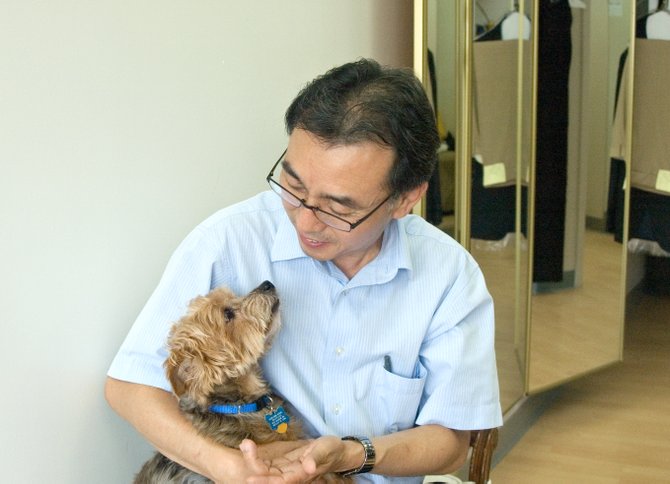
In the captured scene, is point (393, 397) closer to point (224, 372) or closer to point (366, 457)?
point (366, 457)

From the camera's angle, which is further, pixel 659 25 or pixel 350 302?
pixel 659 25

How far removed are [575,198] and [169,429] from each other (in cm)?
223

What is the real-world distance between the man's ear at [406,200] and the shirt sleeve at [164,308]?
1.10ft

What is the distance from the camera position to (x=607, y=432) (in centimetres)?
336

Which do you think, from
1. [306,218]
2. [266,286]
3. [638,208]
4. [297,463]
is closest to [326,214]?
[306,218]

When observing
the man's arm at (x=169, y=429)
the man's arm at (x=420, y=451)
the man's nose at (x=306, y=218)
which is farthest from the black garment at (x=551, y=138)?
the man's arm at (x=169, y=429)

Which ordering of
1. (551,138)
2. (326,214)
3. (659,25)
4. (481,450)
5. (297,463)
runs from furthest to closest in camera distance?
(659,25)
(551,138)
(481,450)
(326,214)
(297,463)

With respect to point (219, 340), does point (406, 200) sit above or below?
above

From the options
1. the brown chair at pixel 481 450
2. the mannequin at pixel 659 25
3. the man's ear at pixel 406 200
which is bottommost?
the brown chair at pixel 481 450

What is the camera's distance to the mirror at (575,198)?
10.4 ft

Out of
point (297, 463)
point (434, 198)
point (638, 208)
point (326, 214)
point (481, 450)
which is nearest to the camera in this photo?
point (297, 463)

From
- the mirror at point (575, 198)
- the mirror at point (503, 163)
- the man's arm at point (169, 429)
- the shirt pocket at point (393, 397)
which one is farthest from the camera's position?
the mirror at point (575, 198)

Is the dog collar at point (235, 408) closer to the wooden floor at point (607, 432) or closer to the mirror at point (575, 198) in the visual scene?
the wooden floor at point (607, 432)

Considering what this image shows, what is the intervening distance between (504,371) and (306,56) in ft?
4.71
